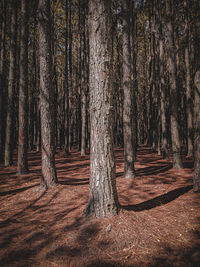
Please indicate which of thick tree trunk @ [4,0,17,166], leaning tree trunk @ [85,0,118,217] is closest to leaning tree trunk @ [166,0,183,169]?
leaning tree trunk @ [85,0,118,217]

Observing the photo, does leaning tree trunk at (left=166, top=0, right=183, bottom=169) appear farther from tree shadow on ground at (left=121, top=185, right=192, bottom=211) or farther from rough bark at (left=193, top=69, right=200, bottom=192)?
rough bark at (left=193, top=69, right=200, bottom=192)

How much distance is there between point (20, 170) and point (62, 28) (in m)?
15.2

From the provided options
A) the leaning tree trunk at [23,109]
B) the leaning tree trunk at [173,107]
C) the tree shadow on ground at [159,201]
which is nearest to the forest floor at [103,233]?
the tree shadow on ground at [159,201]

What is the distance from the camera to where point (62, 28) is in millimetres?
16906

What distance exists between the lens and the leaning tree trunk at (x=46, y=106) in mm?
5176

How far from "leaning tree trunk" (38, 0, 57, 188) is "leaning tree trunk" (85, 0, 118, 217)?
2574mm

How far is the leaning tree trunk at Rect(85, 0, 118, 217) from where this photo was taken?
9.77ft

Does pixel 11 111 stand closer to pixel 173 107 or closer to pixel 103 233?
pixel 173 107

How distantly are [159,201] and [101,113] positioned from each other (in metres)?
2.63

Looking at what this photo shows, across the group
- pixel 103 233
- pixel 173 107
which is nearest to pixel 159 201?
pixel 103 233

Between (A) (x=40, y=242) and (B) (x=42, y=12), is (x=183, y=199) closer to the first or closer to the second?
(A) (x=40, y=242)

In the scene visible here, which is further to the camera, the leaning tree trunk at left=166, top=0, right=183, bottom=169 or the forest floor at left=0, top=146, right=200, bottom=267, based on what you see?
the leaning tree trunk at left=166, top=0, right=183, bottom=169

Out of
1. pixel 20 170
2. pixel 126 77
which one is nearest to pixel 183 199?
pixel 126 77

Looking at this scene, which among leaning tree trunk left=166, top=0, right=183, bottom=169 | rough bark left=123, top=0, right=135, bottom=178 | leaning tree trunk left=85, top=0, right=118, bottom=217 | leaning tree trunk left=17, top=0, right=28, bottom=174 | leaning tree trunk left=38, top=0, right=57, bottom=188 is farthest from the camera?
leaning tree trunk left=166, top=0, right=183, bottom=169
